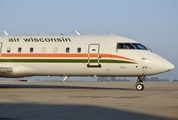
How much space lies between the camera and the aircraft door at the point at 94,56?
2467 centimetres

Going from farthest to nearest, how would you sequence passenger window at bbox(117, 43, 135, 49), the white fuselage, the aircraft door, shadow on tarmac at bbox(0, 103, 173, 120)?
1. passenger window at bbox(117, 43, 135, 49)
2. the aircraft door
3. the white fuselage
4. shadow on tarmac at bbox(0, 103, 173, 120)

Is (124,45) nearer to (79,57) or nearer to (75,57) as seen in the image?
(79,57)

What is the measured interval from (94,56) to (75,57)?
1429 mm

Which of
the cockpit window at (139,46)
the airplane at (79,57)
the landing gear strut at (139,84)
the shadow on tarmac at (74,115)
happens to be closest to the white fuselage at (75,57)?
the airplane at (79,57)

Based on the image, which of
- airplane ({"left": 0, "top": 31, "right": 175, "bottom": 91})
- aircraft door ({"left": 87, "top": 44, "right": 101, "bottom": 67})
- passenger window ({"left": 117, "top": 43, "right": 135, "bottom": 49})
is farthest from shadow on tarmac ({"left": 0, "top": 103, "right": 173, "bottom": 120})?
passenger window ({"left": 117, "top": 43, "right": 135, "bottom": 49})

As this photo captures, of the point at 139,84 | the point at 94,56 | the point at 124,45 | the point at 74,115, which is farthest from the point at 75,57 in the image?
the point at 74,115

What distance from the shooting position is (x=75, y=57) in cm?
2527

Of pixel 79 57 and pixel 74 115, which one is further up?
pixel 79 57

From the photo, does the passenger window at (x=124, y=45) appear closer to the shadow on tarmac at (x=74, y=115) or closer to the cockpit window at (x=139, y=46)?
the cockpit window at (x=139, y=46)

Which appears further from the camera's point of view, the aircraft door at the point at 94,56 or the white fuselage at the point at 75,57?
the aircraft door at the point at 94,56

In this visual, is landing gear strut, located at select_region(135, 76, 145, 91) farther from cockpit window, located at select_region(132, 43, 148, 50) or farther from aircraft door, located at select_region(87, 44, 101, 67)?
aircraft door, located at select_region(87, 44, 101, 67)

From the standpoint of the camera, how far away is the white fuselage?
24031mm

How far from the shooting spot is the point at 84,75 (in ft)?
84.7

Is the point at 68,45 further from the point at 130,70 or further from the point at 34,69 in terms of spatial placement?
the point at 130,70
